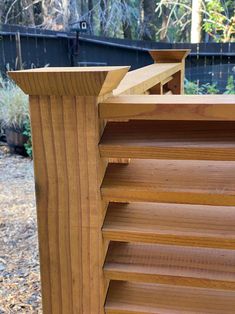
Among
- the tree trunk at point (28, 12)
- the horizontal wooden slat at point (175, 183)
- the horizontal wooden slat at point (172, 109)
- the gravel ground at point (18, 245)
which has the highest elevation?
the tree trunk at point (28, 12)

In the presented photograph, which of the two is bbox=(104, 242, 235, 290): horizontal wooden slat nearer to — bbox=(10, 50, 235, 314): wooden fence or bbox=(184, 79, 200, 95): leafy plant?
bbox=(10, 50, 235, 314): wooden fence

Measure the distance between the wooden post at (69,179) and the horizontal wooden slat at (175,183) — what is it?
0.04m

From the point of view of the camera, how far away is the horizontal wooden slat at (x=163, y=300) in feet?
2.62

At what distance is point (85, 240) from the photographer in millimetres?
720

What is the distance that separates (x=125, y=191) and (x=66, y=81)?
0.68 ft

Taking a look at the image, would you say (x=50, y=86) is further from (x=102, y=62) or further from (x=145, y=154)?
(x=102, y=62)

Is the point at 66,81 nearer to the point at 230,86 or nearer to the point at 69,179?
the point at 69,179

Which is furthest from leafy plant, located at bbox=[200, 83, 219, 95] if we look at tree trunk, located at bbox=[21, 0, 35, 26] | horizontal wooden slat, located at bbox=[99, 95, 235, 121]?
tree trunk, located at bbox=[21, 0, 35, 26]

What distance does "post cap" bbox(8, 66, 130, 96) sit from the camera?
0.62 m

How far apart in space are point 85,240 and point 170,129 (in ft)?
0.76

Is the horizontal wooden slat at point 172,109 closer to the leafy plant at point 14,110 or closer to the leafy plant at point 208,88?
the leafy plant at point 14,110

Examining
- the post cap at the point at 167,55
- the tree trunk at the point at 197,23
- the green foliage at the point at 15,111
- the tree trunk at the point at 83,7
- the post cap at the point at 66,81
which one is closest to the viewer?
the post cap at the point at 66,81

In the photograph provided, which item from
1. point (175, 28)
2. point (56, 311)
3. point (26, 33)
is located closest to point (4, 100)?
point (26, 33)

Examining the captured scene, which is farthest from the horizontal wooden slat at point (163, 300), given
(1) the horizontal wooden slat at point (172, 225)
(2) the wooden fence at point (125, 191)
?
(1) the horizontal wooden slat at point (172, 225)
